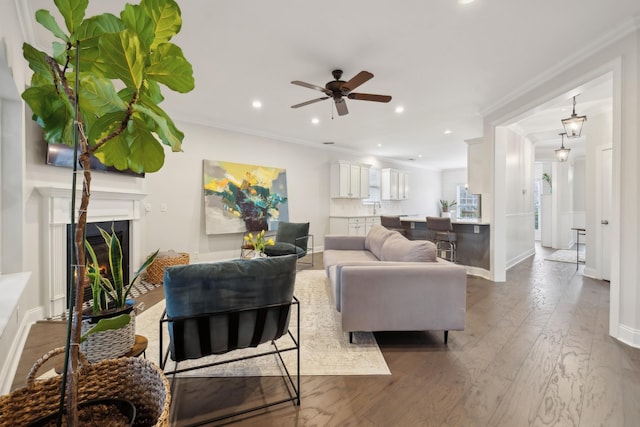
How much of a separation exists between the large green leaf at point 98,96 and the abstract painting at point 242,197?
449cm

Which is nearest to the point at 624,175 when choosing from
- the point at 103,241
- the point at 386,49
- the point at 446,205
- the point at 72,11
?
the point at 386,49

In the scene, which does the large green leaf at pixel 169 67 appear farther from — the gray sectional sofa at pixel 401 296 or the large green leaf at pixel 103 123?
the gray sectional sofa at pixel 401 296

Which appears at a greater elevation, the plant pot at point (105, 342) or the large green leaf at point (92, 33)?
the large green leaf at point (92, 33)

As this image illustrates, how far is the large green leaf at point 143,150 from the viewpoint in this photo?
875 millimetres

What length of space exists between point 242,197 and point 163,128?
4.86m

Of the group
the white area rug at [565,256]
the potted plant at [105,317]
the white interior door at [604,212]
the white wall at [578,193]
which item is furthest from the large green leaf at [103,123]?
the white wall at [578,193]

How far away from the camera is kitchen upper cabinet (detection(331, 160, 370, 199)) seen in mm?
7117

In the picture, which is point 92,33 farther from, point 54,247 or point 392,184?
point 392,184

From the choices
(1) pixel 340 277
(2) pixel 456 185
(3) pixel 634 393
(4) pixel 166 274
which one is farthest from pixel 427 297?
(2) pixel 456 185

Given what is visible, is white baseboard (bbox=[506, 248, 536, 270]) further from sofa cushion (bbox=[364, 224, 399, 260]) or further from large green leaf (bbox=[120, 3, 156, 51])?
large green leaf (bbox=[120, 3, 156, 51])

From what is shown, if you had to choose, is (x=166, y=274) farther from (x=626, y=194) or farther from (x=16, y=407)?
(x=626, y=194)

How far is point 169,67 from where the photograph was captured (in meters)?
0.87

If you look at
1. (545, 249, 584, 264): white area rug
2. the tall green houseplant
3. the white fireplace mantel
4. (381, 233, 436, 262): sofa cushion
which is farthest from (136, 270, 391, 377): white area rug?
(545, 249, 584, 264): white area rug

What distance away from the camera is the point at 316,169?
7.00 m
